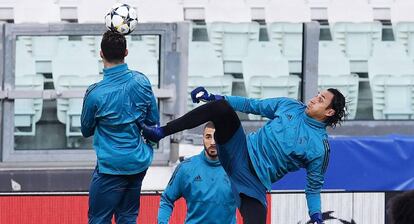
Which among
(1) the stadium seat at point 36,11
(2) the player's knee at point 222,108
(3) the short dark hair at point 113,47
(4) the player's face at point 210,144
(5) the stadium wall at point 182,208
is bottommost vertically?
(5) the stadium wall at point 182,208

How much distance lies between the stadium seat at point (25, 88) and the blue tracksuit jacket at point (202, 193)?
3.01 m

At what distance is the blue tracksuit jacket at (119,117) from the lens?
6383 millimetres

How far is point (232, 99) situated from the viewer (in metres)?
6.49

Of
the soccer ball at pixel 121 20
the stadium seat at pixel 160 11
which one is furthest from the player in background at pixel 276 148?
the stadium seat at pixel 160 11

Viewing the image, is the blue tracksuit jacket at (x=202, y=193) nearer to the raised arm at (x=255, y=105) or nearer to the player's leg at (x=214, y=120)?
the raised arm at (x=255, y=105)

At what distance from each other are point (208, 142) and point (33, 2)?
174 inches

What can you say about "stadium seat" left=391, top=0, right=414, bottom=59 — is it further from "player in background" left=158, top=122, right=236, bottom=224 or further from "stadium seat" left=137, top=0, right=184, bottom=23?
"player in background" left=158, top=122, right=236, bottom=224

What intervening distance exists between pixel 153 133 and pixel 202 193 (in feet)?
3.64

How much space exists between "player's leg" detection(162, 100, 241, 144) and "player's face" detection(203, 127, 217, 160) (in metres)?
0.72

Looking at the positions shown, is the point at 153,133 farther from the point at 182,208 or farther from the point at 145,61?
the point at 145,61

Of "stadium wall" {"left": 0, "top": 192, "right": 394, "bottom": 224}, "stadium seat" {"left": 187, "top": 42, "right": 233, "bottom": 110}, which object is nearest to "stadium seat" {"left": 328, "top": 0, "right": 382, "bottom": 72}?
"stadium seat" {"left": 187, "top": 42, "right": 233, "bottom": 110}

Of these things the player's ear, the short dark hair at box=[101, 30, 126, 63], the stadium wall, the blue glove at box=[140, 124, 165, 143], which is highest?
the short dark hair at box=[101, 30, 126, 63]

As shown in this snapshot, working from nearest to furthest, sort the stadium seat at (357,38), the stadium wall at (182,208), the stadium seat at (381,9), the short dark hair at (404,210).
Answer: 1. the short dark hair at (404,210)
2. the stadium wall at (182,208)
3. the stadium seat at (357,38)
4. the stadium seat at (381,9)

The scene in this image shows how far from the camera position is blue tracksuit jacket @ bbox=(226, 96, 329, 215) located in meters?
6.55
